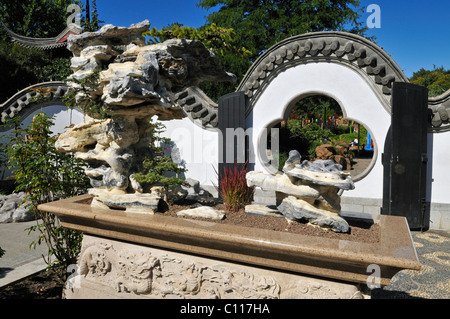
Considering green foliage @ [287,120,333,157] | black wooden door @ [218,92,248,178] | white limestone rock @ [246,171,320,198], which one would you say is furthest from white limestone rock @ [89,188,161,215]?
green foliage @ [287,120,333,157]

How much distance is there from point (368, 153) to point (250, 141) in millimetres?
11665

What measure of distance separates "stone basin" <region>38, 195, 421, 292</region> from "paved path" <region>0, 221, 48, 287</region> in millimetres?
1425

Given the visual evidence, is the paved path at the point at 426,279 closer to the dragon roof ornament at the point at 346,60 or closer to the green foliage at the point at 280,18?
the dragon roof ornament at the point at 346,60

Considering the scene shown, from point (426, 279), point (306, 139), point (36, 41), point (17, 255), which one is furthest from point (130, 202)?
point (36, 41)

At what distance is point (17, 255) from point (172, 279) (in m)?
3.31

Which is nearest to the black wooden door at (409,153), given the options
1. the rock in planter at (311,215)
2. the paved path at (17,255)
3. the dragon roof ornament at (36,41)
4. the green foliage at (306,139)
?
the rock in planter at (311,215)

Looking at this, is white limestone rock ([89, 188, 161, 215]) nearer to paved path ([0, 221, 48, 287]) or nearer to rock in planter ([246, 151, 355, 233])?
rock in planter ([246, 151, 355, 233])

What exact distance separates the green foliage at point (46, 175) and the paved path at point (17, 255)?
16.0 inches

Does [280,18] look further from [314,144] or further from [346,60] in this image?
[346,60]

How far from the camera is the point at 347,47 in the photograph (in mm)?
5891

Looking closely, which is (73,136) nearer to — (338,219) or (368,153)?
(338,219)

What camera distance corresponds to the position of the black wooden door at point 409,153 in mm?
5516

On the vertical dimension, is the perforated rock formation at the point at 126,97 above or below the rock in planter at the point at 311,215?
above

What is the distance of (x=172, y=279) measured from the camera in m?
2.73
